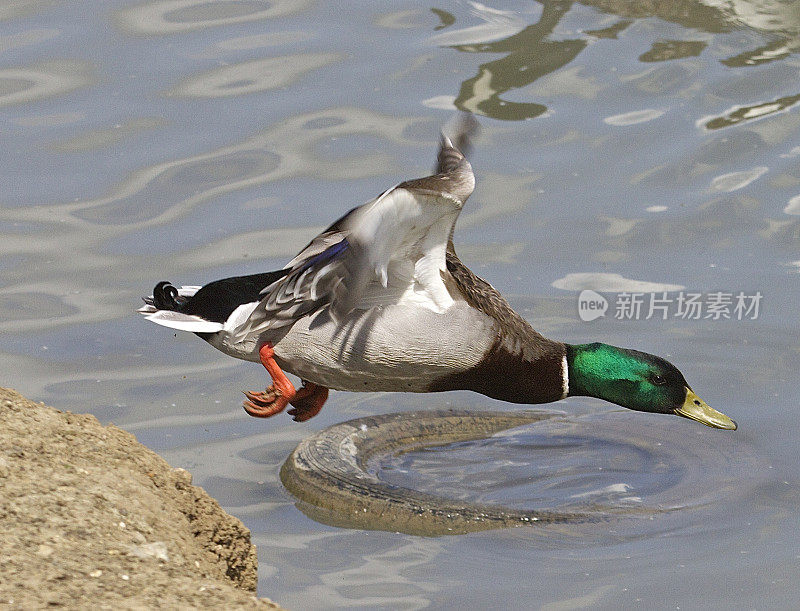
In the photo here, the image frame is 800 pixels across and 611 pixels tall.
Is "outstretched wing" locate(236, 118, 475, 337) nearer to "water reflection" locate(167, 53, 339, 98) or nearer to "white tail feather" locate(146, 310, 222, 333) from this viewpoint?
"white tail feather" locate(146, 310, 222, 333)

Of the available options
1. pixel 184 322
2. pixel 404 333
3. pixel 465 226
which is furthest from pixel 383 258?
pixel 465 226

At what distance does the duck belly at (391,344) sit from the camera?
5.32 meters

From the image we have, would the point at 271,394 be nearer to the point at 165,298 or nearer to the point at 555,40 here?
the point at 165,298

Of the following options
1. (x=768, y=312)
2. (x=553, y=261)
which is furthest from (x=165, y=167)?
(x=768, y=312)

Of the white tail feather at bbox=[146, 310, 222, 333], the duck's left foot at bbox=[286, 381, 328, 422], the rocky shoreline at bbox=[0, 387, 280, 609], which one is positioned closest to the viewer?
the rocky shoreline at bbox=[0, 387, 280, 609]

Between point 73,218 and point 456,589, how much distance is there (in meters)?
4.84

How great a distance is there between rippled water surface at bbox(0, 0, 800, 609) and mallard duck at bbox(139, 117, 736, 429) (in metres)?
0.57

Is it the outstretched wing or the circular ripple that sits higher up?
the outstretched wing

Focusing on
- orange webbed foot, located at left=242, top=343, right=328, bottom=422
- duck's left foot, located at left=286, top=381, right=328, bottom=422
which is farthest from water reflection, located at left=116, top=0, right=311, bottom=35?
orange webbed foot, located at left=242, top=343, right=328, bottom=422

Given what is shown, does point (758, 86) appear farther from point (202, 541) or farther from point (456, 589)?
point (202, 541)

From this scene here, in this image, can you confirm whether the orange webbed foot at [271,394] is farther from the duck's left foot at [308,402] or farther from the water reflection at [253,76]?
the water reflection at [253,76]

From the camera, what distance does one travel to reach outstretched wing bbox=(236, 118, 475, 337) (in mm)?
4395

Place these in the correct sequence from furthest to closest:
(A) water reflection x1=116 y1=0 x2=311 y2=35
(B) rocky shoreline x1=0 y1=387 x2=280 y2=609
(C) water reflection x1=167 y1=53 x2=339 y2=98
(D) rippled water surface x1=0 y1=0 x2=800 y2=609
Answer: (A) water reflection x1=116 y1=0 x2=311 y2=35 < (C) water reflection x1=167 y1=53 x2=339 y2=98 < (D) rippled water surface x1=0 y1=0 x2=800 y2=609 < (B) rocky shoreline x1=0 y1=387 x2=280 y2=609

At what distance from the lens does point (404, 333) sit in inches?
209
